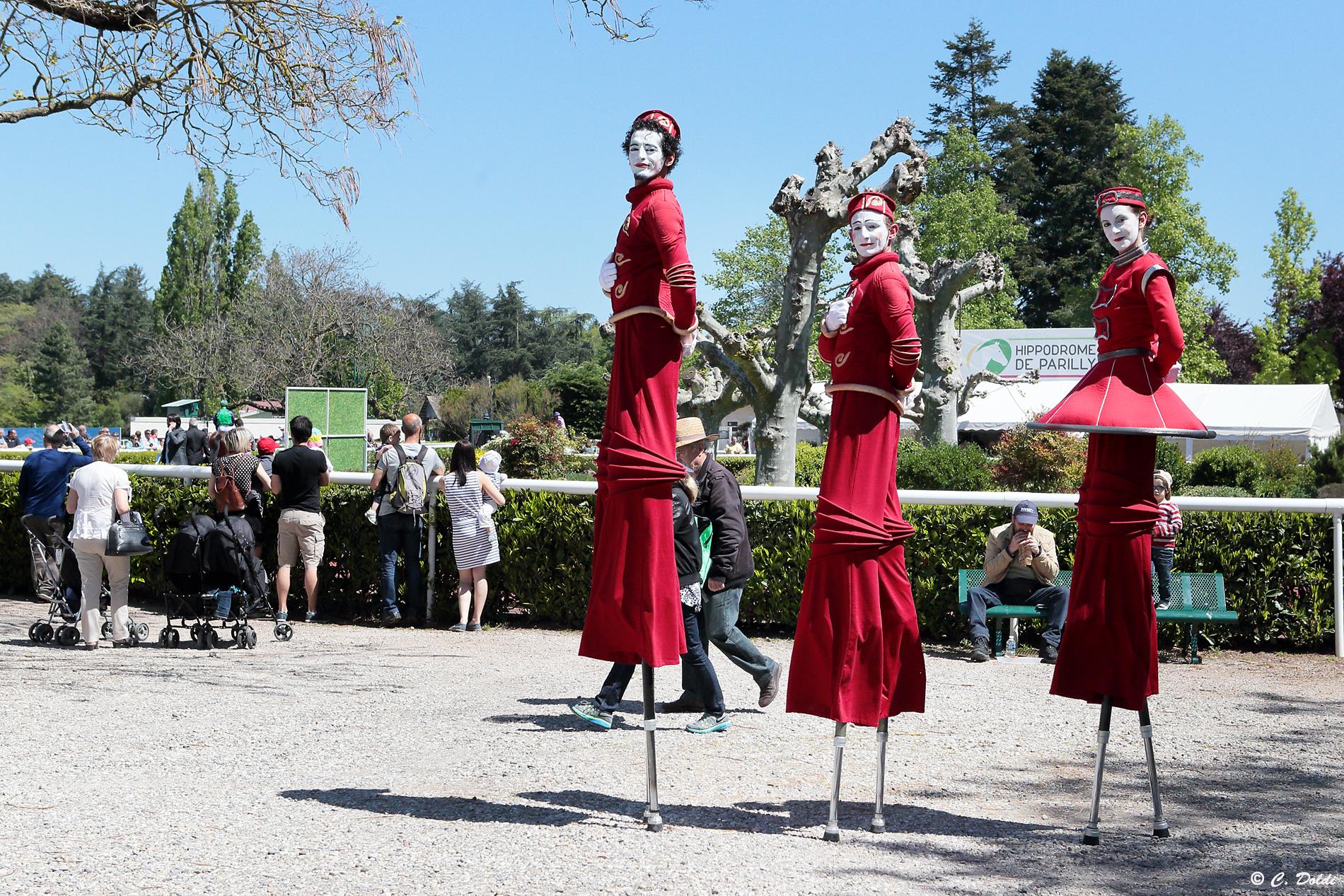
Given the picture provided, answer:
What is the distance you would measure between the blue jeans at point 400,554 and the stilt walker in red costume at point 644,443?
21.2ft

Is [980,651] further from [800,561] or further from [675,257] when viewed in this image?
[675,257]

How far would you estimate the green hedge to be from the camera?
33.4 feet

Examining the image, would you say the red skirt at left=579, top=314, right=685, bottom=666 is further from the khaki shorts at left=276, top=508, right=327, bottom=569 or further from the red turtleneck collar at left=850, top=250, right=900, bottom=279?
the khaki shorts at left=276, top=508, right=327, bottom=569

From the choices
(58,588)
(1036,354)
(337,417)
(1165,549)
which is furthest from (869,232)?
(1036,354)

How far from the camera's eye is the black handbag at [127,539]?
980 centimetres

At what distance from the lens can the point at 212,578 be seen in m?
10.3

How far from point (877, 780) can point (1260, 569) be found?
622 cm

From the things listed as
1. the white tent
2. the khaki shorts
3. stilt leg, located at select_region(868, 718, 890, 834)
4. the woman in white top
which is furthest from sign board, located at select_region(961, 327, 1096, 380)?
stilt leg, located at select_region(868, 718, 890, 834)

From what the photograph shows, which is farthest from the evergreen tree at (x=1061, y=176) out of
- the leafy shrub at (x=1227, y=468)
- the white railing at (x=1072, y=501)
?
the white railing at (x=1072, y=501)

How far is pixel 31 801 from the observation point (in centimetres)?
552

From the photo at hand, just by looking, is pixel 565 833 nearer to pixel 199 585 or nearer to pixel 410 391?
pixel 199 585

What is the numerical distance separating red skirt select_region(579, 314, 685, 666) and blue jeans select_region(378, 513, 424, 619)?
649 cm

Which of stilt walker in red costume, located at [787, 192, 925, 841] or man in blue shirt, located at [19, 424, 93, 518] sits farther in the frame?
man in blue shirt, located at [19, 424, 93, 518]

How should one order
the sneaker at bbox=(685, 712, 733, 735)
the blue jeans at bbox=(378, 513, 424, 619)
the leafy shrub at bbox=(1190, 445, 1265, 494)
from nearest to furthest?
the sneaker at bbox=(685, 712, 733, 735) → the blue jeans at bbox=(378, 513, 424, 619) → the leafy shrub at bbox=(1190, 445, 1265, 494)
